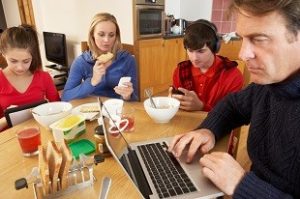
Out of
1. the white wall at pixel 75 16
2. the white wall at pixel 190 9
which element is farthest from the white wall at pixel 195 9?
the white wall at pixel 75 16

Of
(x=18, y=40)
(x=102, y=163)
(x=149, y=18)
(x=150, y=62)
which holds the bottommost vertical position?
(x=150, y=62)

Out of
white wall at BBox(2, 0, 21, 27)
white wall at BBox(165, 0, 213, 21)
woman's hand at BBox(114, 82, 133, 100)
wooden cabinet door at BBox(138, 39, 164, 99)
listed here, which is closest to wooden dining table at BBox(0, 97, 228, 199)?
woman's hand at BBox(114, 82, 133, 100)

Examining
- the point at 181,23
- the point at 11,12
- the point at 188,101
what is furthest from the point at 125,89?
the point at 11,12

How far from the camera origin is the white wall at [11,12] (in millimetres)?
4105

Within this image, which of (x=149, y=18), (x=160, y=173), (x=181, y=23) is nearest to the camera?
(x=160, y=173)

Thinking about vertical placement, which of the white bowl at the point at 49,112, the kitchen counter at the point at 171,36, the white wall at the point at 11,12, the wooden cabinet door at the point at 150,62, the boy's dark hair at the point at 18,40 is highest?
the white wall at the point at 11,12

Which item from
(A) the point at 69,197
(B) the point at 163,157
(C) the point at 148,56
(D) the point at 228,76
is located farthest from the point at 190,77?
(C) the point at 148,56

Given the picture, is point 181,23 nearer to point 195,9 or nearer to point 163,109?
point 195,9

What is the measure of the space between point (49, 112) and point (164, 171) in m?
0.64

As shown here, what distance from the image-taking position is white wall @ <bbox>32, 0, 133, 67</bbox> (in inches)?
130

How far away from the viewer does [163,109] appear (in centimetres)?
106

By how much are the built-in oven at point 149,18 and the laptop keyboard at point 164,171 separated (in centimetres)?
267

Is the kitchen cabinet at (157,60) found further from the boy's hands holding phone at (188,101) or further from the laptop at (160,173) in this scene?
the laptop at (160,173)

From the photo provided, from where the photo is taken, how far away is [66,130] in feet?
3.05
